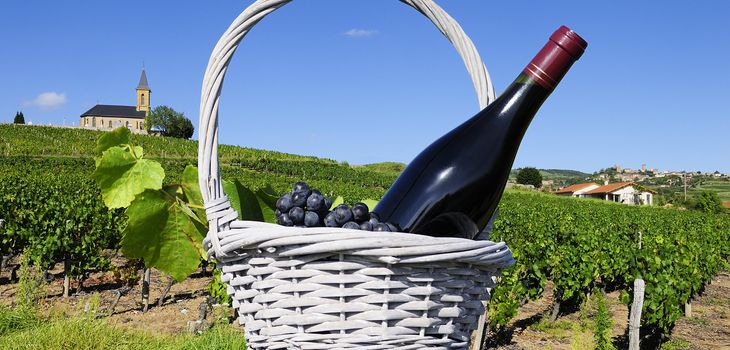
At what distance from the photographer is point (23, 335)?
5000mm

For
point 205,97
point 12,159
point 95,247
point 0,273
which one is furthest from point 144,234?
point 12,159

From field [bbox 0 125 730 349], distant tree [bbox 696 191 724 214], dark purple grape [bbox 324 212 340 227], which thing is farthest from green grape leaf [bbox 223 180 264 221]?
distant tree [bbox 696 191 724 214]

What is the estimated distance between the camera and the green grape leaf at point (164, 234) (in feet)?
5.03

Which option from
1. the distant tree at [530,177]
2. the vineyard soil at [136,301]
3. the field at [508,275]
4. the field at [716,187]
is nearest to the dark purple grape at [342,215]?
the field at [508,275]

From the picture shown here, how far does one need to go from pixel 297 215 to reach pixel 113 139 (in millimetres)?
702

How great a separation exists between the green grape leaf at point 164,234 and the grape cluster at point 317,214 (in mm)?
286

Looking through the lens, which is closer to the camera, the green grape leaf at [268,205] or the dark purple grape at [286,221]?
the dark purple grape at [286,221]

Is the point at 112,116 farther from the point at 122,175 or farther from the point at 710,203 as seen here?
the point at 122,175

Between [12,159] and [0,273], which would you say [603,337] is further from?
[12,159]

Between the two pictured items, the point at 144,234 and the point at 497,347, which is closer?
the point at 144,234

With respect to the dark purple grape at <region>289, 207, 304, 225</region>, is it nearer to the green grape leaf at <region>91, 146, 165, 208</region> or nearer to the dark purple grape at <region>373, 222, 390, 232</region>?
the dark purple grape at <region>373, 222, 390, 232</region>

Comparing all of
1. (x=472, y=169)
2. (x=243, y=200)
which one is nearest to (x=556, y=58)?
(x=472, y=169)

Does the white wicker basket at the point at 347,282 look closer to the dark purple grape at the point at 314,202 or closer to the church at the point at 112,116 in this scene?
the dark purple grape at the point at 314,202

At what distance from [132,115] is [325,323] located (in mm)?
107296
